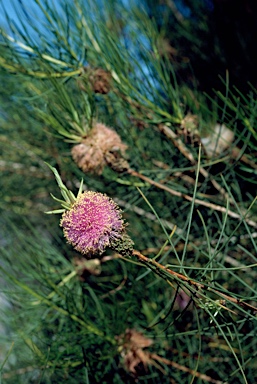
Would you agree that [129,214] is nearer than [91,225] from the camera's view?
No

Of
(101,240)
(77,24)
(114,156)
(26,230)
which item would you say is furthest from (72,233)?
(26,230)

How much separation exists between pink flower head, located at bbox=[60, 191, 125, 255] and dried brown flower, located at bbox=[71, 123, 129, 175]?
0.17m

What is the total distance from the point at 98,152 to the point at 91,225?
0.61 ft

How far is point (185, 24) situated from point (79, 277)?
441 mm

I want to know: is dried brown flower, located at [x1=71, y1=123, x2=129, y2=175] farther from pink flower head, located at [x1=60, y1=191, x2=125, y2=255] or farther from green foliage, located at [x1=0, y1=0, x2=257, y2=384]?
pink flower head, located at [x1=60, y1=191, x2=125, y2=255]

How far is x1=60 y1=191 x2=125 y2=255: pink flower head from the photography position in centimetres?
27

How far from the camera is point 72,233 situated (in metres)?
0.28

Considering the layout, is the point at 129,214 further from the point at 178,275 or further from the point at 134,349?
the point at 178,275

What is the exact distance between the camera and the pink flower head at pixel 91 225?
27cm

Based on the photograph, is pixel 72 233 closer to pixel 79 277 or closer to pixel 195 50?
pixel 79 277

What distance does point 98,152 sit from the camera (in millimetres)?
449

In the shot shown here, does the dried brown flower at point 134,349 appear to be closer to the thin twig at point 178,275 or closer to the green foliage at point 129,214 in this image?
the green foliage at point 129,214

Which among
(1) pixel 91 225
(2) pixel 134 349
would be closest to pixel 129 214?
(2) pixel 134 349

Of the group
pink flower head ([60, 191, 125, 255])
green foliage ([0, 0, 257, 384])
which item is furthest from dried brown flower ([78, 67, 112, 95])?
pink flower head ([60, 191, 125, 255])
